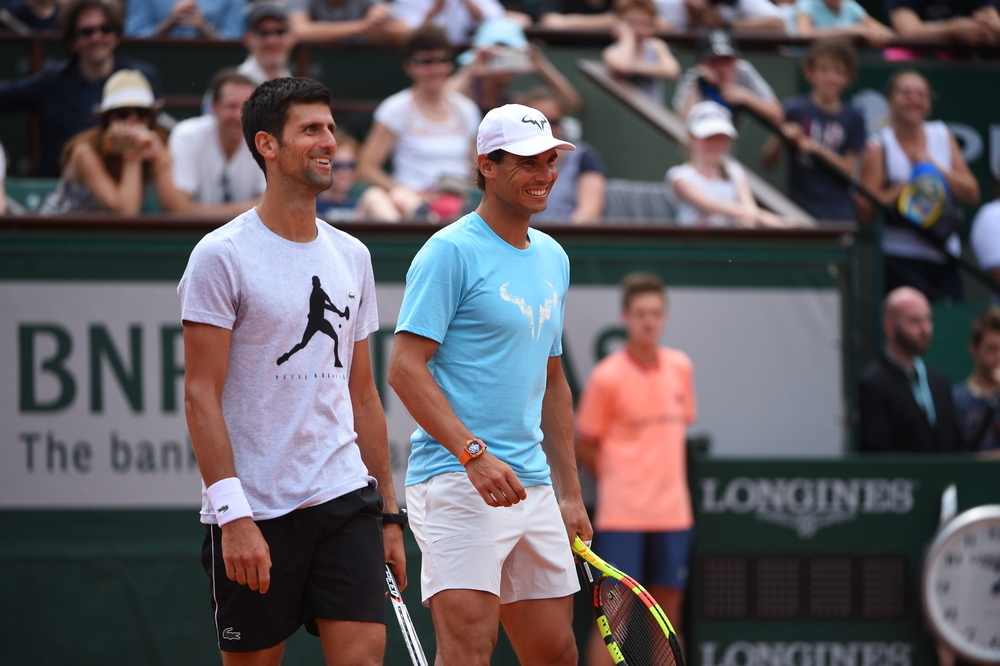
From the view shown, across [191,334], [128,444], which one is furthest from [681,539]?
[191,334]

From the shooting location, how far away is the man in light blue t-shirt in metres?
4.18

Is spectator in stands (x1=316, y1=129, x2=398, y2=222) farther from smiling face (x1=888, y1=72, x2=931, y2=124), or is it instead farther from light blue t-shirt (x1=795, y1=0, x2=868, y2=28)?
light blue t-shirt (x1=795, y1=0, x2=868, y2=28)

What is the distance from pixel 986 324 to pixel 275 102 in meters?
5.75

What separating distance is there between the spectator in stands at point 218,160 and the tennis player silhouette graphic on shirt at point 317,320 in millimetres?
4092

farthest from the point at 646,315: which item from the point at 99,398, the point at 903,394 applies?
the point at 99,398

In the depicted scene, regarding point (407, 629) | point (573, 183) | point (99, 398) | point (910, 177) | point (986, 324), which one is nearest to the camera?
point (407, 629)

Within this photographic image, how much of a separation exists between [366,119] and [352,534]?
268 inches

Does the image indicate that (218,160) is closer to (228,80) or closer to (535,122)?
(228,80)

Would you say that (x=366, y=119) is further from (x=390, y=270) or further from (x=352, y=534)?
(x=352, y=534)

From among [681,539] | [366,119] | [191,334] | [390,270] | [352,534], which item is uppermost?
[366,119]

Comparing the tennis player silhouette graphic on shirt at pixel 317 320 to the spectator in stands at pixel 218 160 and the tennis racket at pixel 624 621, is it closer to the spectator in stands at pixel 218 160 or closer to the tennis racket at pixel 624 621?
the tennis racket at pixel 624 621

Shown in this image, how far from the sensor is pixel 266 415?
12.8 feet

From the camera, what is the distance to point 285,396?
3.91m

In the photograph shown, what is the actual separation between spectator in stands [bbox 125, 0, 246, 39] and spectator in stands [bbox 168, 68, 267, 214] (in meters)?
2.58
